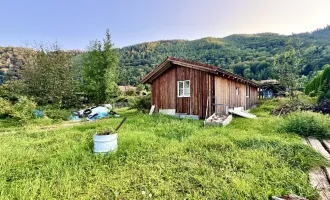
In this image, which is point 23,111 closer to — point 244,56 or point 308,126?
point 308,126

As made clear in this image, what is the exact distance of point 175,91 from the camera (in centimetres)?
1055

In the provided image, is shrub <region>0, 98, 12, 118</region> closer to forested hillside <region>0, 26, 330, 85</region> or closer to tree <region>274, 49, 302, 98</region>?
forested hillside <region>0, 26, 330, 85</region>

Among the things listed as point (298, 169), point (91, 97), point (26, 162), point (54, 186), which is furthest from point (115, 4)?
point (298, 169)

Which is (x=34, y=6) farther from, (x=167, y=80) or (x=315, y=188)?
(x=315, y=188)

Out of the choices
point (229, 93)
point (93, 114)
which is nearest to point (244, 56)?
point (229, 93)

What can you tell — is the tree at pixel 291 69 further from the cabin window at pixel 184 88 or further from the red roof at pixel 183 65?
the cabin window at pixel 184 88

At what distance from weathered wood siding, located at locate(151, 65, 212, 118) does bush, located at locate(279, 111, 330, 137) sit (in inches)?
161

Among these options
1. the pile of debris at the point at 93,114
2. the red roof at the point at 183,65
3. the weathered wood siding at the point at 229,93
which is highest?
the red roof at the point at 183,65

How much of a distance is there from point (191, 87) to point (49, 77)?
12424 mm

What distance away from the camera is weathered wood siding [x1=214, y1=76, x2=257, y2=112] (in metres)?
9.65

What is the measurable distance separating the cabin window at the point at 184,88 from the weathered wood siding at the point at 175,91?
0.70 ft

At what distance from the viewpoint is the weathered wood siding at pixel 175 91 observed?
9.38 meters

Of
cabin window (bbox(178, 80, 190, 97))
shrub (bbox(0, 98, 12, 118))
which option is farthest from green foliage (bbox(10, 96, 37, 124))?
cabin window (bbox(178, 80, 190, 97))

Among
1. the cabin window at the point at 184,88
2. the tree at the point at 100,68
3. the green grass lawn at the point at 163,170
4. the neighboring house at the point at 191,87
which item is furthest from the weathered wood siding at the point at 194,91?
the tree at the point at 100,68
